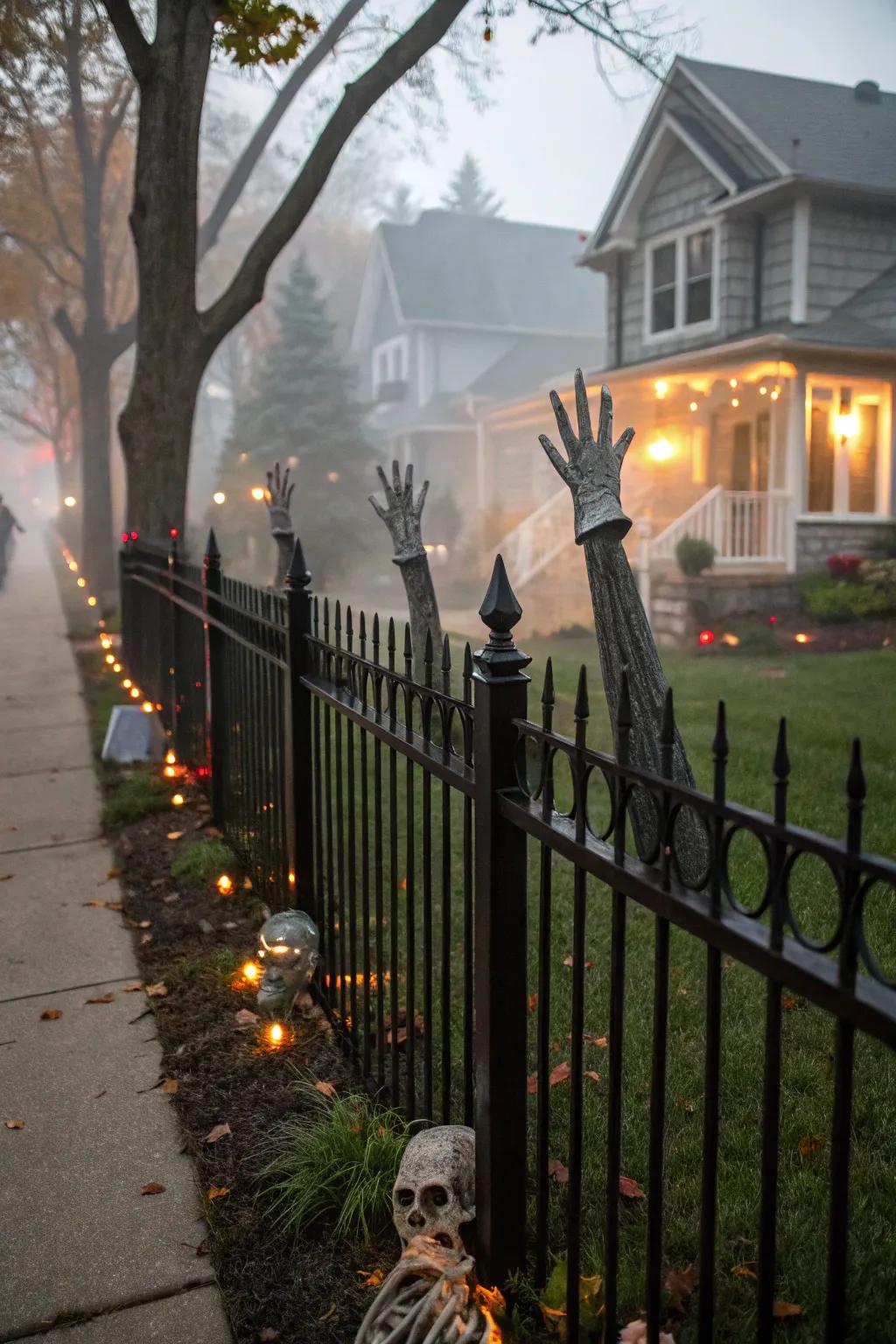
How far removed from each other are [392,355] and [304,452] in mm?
10529

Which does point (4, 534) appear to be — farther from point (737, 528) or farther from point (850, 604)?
point (850, 604)

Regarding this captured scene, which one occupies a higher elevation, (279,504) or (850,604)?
(279,504)

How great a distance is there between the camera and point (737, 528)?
52.4 feet

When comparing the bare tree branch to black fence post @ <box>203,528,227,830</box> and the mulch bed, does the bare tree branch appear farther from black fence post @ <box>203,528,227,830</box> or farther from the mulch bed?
the mulch bed

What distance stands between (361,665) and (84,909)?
251cm

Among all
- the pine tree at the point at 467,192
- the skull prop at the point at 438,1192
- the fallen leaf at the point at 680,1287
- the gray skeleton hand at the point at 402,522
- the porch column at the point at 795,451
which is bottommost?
the fallen leaf at the point at 680,1287

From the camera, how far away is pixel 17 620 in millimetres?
17922

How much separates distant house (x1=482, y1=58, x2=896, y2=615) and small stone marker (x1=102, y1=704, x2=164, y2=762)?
924 cm

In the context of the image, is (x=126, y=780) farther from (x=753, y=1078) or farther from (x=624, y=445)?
(x=753, y=1078)

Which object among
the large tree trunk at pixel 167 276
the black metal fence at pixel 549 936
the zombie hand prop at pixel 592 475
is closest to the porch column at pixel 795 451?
the large tree trunk at pixel 167 276

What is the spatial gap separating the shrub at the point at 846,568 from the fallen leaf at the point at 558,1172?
44.6ft

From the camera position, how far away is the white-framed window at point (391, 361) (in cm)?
3559

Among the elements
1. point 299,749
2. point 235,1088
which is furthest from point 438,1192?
point 299,749

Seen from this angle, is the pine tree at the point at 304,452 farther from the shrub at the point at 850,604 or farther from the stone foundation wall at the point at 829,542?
the shrub at the point at 850,604
